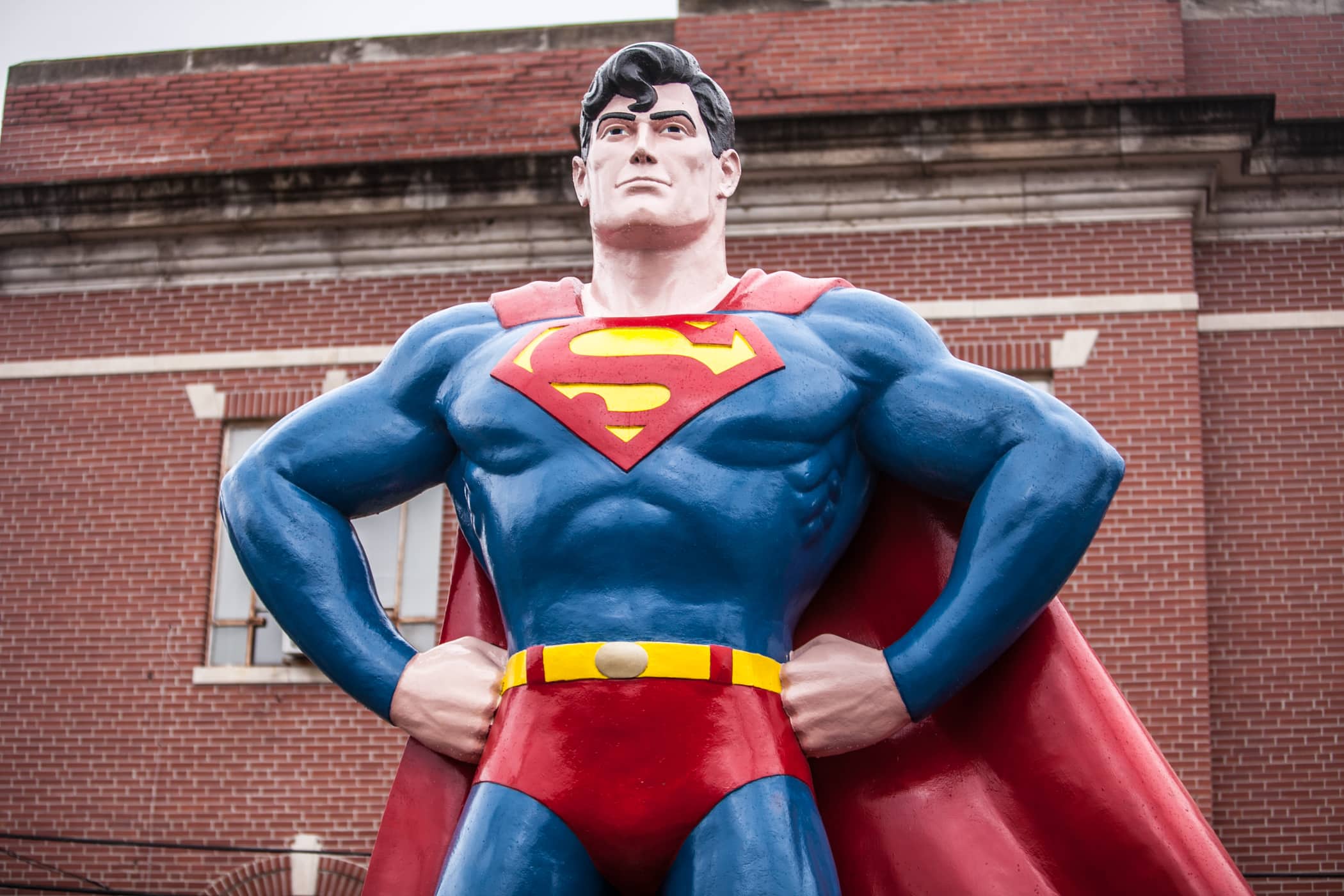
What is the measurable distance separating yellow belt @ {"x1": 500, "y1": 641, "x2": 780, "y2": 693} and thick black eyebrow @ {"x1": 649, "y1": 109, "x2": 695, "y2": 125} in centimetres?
111

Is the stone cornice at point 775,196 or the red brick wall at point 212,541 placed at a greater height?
the stone cornice at point 775,196

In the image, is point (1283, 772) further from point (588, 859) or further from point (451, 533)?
point (588, 859)

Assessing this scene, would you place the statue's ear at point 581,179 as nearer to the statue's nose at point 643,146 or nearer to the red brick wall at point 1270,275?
the statue's nose at point 643,146

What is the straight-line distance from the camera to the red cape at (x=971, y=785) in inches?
109

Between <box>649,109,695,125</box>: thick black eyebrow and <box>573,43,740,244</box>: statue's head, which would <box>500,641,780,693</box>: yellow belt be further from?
<box>649,109,695,125</box>: thick black eyebrow

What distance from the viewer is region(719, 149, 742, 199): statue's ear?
3252mm

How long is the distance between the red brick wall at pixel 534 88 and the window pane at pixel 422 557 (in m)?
2.40

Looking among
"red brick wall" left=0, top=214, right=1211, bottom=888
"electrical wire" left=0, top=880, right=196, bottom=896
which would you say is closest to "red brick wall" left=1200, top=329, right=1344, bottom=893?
"red brick wall" left=0, top=214, right=1211, bottom=888

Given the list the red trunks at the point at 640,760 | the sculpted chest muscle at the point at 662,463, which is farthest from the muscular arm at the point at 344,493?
the red trunks at the point at 640,760

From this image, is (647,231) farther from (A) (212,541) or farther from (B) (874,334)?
(A) (212,541)

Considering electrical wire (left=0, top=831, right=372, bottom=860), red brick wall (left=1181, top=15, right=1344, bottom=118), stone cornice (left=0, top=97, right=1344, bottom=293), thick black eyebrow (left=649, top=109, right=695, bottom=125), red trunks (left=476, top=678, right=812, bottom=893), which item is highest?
red brick wall (left=1181, top=15, right=1344, bottom=118)

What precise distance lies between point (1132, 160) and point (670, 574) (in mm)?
7529

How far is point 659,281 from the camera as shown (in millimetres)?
3152

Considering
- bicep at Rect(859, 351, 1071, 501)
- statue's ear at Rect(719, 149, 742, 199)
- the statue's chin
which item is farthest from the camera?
statue's ear at Rect(719, 149, 742, 199)
